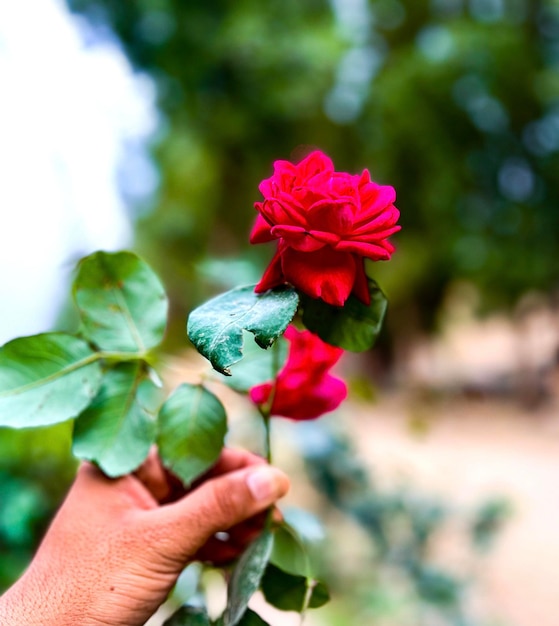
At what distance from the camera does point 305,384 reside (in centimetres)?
47

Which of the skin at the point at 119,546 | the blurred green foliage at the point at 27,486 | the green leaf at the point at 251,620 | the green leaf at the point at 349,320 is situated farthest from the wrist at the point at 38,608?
the blurred green foliage at the point at 27,486

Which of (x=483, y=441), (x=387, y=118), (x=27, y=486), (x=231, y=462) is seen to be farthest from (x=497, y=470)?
(x=231, y=462)

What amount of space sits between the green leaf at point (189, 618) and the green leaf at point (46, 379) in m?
0.17

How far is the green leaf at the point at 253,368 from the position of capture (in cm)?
49

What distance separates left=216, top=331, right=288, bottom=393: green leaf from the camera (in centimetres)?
49

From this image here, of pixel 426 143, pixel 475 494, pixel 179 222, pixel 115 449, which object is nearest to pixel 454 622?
pixel 115 449

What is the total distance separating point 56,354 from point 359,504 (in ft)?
4.12

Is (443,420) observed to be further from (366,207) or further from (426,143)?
(366,207)

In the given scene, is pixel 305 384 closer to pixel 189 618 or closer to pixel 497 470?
pixel 189 618

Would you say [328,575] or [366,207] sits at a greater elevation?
[366,207]

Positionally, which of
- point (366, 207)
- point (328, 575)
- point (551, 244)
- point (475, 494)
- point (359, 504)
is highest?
point (366, 207)

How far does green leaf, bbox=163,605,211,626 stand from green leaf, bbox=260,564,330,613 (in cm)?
5

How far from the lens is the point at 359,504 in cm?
159

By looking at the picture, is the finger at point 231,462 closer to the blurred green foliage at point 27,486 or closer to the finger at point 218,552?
the finger at point 218,552
